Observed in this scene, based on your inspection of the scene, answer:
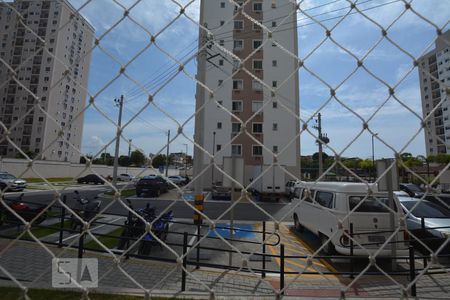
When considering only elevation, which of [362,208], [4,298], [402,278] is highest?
[362,208]

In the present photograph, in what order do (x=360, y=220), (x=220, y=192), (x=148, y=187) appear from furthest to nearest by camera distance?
(x=220, y=192) → (x=148, y=187) → (x=360, y=220)

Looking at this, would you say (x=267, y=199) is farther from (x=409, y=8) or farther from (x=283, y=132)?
(x=409, y=8)

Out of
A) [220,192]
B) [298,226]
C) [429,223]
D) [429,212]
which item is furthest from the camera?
[220,192]

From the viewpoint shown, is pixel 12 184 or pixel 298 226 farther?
pixel 298 226

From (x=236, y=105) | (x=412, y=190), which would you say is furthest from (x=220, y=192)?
(x=412, y=190)

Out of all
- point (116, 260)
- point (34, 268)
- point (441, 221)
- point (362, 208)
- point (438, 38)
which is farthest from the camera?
point (441, 221)

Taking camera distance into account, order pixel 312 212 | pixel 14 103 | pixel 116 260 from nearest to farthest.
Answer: pixel 116 260
pixel 312 212
pixel 14 103

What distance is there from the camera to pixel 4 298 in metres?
2.07

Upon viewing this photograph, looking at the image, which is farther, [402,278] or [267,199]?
[267,199]

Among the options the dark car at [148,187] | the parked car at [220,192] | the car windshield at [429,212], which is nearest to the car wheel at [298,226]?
the car windshield at [429,212]

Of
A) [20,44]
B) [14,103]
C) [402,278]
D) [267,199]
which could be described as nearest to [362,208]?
[402,278]

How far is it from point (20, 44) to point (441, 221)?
5629 centimetres

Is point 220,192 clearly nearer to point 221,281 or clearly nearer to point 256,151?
point 256,151

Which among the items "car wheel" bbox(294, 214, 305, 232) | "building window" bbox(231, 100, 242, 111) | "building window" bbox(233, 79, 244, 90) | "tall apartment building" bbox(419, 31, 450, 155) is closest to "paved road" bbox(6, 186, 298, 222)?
"car wheel" bbox(294, 214, 305, 232)
